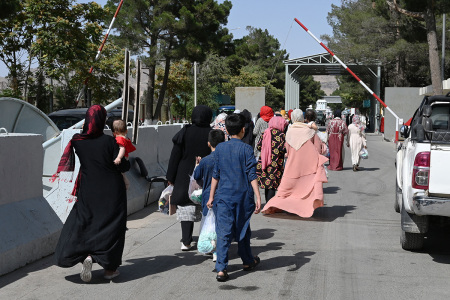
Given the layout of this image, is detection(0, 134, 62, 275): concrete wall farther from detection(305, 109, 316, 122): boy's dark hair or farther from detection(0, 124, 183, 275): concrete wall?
detection(305, 109, 316, 122): boy's dark hair

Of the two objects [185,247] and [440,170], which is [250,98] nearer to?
[185,247]

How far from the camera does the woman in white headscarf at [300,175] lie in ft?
33.7

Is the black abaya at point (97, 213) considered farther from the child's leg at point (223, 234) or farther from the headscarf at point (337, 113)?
the headscarf at point (337, 113)

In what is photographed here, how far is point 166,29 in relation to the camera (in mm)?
42375

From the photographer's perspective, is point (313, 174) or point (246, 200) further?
point (313, 174)

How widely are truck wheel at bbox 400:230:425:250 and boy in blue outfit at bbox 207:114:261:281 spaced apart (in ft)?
7.03

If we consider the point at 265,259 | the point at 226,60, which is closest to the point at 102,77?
the point at 226,60

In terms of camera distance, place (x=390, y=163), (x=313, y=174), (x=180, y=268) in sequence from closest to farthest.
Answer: (x=180, y=268) → (x=313, y=174) → (x=390, y=163)

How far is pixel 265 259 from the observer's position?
7406 millimetres

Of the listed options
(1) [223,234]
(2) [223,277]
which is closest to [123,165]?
(1) [223,234]

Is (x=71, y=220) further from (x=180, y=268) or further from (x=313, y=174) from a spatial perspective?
(x=313, y=174)

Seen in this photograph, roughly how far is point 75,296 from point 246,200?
183 centimetres

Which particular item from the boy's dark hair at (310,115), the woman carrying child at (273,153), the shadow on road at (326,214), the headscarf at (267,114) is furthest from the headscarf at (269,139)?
the boy's dark hair at (310,115)

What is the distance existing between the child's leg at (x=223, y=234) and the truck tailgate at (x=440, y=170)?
7.10 feet
